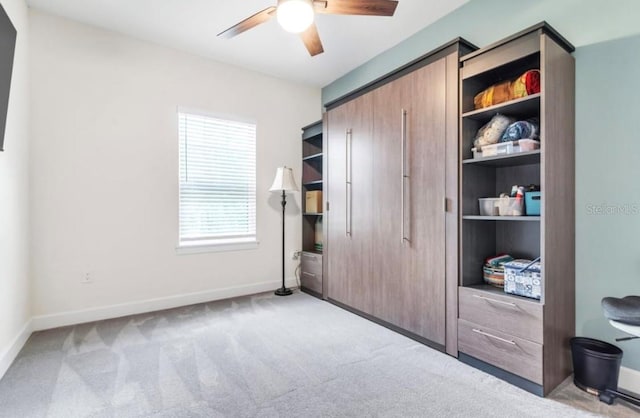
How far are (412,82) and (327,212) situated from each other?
1.66m

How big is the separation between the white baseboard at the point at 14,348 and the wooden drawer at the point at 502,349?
10.2 ft

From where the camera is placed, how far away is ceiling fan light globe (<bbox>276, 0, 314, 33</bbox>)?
1918 mm

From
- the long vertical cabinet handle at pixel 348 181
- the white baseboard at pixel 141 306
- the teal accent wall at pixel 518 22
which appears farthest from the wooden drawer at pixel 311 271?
the teal accent wall at pixel 518 22

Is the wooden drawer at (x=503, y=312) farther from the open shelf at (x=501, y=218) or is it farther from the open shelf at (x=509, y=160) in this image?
the open shelf at (x=509, y=160)

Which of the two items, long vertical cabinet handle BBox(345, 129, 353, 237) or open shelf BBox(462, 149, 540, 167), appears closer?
open shelf BBox(462, 149, 540, 167)

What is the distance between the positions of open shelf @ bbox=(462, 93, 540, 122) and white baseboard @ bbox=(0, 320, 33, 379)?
11.8 ft

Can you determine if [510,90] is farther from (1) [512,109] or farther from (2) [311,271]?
(2) [311,271]

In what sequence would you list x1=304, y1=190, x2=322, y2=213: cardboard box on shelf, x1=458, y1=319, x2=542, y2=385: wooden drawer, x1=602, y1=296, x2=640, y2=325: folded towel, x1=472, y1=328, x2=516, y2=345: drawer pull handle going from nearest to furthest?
x1=602, y1=296, x2=640, y2=325: folded towel
x1=458, y1=319, x2=542, y2=385: wooden drawer
x1=472, y1=328, x2=516, y2=345: drawer pull handle
x1=304, y1=190, x2=322, y2=213: cardboard box on shelf

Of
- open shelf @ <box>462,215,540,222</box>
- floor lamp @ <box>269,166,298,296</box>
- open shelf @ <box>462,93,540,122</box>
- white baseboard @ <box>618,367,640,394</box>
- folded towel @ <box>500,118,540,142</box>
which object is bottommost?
white baseboard @ <box>618,367,640,394</box>

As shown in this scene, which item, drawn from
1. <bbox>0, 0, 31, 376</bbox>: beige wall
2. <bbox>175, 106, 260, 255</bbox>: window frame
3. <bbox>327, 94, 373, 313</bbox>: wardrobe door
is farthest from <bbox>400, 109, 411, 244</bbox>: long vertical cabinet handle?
<bbox>0, 0, 31, 376</bbox>: beige wall

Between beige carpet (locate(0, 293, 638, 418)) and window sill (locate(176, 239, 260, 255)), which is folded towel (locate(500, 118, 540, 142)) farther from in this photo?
window sill (locate(176, 239, 260, 255))

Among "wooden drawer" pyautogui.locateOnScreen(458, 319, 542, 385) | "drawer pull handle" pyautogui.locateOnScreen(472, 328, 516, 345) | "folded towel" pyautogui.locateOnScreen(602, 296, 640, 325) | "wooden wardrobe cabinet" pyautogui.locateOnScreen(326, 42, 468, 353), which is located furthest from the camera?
"wooden wardrobe cabinet" pyautogui.locateOnScreen(326, 42, 468, 353)

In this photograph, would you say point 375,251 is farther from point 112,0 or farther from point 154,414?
point 112,0

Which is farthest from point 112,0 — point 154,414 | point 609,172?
point 609,172
